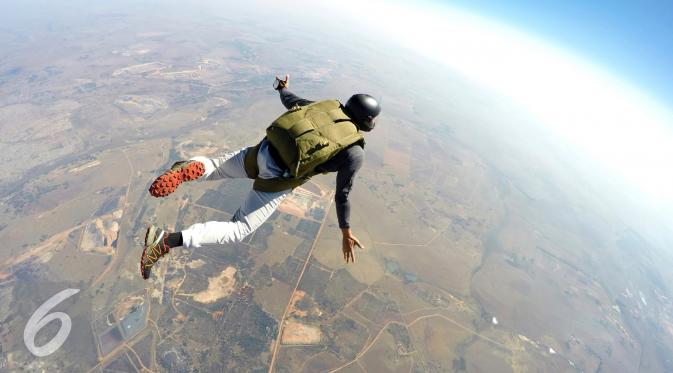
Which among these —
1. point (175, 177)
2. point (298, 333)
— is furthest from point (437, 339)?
point (175, 177)

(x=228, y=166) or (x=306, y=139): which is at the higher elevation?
(x=306, y=139)

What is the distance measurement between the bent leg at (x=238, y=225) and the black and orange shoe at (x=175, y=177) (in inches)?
22.7

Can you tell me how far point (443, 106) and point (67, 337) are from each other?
178m

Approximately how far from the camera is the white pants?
3578 mm

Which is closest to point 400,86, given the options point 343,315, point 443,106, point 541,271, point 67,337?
point 443,106

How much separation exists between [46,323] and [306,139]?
42339 millimetres

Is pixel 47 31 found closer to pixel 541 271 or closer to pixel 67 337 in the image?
pixel 67 337

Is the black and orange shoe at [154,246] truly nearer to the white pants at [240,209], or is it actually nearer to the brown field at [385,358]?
the white pants at [240,209]

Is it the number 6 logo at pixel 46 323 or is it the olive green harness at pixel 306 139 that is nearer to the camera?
the olive green harness at pixel 306 139

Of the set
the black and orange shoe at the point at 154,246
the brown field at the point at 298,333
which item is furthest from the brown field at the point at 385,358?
the black and orange shoe at the point at 154,246

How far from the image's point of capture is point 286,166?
12.4 ft

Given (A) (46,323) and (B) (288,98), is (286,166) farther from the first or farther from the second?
(A) (46,323)

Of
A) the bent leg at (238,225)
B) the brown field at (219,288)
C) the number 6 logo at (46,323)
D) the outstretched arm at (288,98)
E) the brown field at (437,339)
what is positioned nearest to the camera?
the bent leg at (238,225)

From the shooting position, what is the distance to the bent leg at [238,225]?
353cm
